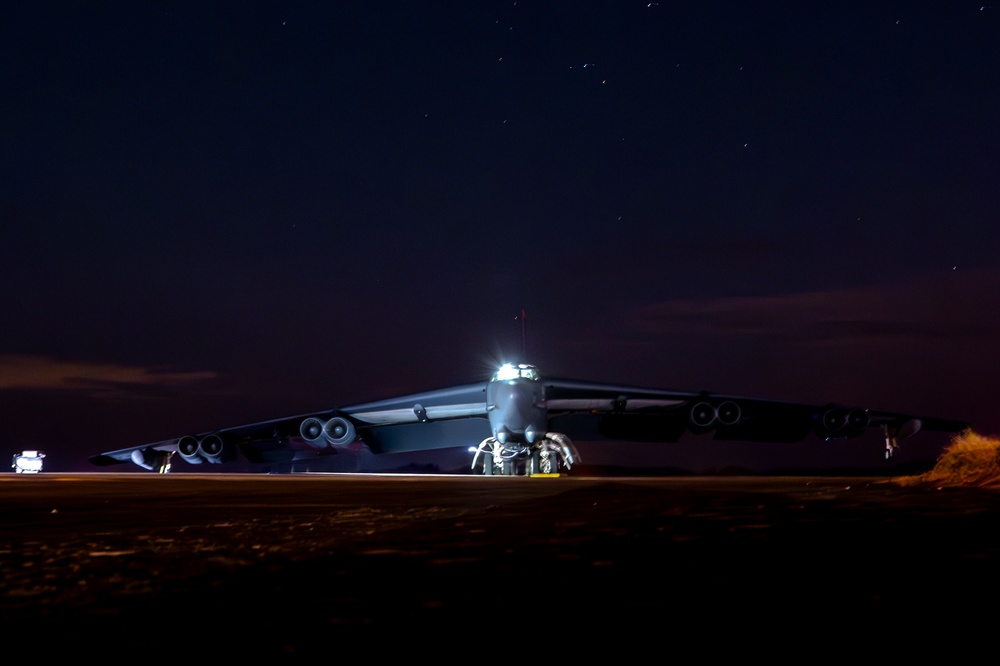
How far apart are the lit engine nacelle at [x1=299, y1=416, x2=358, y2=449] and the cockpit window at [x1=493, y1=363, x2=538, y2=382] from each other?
734 centimetres

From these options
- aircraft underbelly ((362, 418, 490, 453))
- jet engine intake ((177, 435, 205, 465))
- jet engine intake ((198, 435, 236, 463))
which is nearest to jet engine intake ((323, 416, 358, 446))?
jet engine intake ((198, 435, 236, 463))

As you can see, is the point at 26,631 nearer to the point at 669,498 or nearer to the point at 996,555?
the point at 996,555

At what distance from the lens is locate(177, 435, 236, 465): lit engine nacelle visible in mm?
45312

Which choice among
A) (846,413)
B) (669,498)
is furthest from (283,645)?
(846,413)

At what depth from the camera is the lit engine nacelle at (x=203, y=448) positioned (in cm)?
4531

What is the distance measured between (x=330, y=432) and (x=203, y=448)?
640 cm

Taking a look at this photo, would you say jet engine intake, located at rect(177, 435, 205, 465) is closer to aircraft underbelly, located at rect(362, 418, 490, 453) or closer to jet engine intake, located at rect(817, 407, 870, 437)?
aircraft underbelly, located at rect(362, 418, 490, 453)

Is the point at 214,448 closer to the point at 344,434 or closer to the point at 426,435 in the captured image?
the point at 344,434

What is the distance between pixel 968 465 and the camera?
50.7 ft

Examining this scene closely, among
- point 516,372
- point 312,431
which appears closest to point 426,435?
point 312,431

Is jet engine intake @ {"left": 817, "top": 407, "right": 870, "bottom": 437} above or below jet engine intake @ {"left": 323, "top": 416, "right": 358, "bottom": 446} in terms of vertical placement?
below

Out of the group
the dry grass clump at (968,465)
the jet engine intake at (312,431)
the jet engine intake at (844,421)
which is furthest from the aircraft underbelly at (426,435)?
the dry grass clump at (968,465)

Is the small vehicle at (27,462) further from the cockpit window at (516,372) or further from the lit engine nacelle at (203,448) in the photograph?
the cockpit window at (516,372)

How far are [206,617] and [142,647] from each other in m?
0.63
